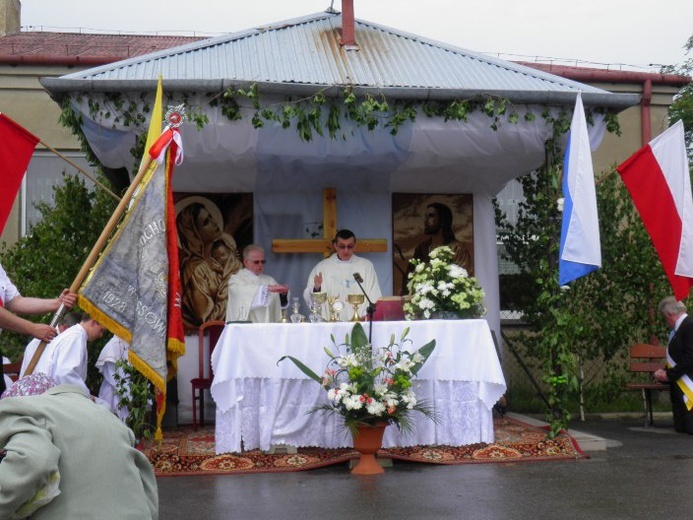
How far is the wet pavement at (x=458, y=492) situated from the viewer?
7.06 metres

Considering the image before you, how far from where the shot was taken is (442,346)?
365 inches

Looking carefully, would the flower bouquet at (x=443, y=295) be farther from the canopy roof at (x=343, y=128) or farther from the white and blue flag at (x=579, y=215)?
the canopy roof at (x=343, y=128)

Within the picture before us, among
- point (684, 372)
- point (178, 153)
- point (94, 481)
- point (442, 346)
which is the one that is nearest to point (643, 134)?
point (684, 372)

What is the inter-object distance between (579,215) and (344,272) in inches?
126

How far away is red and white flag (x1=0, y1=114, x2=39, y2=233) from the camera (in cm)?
839

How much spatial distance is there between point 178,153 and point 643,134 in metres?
11.2

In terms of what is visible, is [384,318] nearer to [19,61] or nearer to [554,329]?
[554,329]

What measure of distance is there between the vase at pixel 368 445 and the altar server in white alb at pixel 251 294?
9.21 ft

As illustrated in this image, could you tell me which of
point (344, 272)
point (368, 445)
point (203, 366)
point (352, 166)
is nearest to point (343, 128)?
point (352, 166)

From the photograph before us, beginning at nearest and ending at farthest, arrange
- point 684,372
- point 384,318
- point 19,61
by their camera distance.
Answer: point 384,318, point 684,372, point 19,61

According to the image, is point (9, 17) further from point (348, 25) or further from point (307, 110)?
point (307, 110)

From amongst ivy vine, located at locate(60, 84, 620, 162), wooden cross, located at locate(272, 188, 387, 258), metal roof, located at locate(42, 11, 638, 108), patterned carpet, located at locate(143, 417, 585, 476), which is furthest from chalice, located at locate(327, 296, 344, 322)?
metal roof, located at locate(42, 11, 638, 108)

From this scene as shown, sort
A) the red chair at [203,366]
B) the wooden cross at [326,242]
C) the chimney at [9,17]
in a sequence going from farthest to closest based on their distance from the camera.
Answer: the chimney at [9,17]
the wooden cross at [326,242]
the red chair at [203,366]

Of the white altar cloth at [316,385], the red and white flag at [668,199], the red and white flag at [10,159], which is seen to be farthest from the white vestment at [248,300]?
the red and white flag at [668,199]
